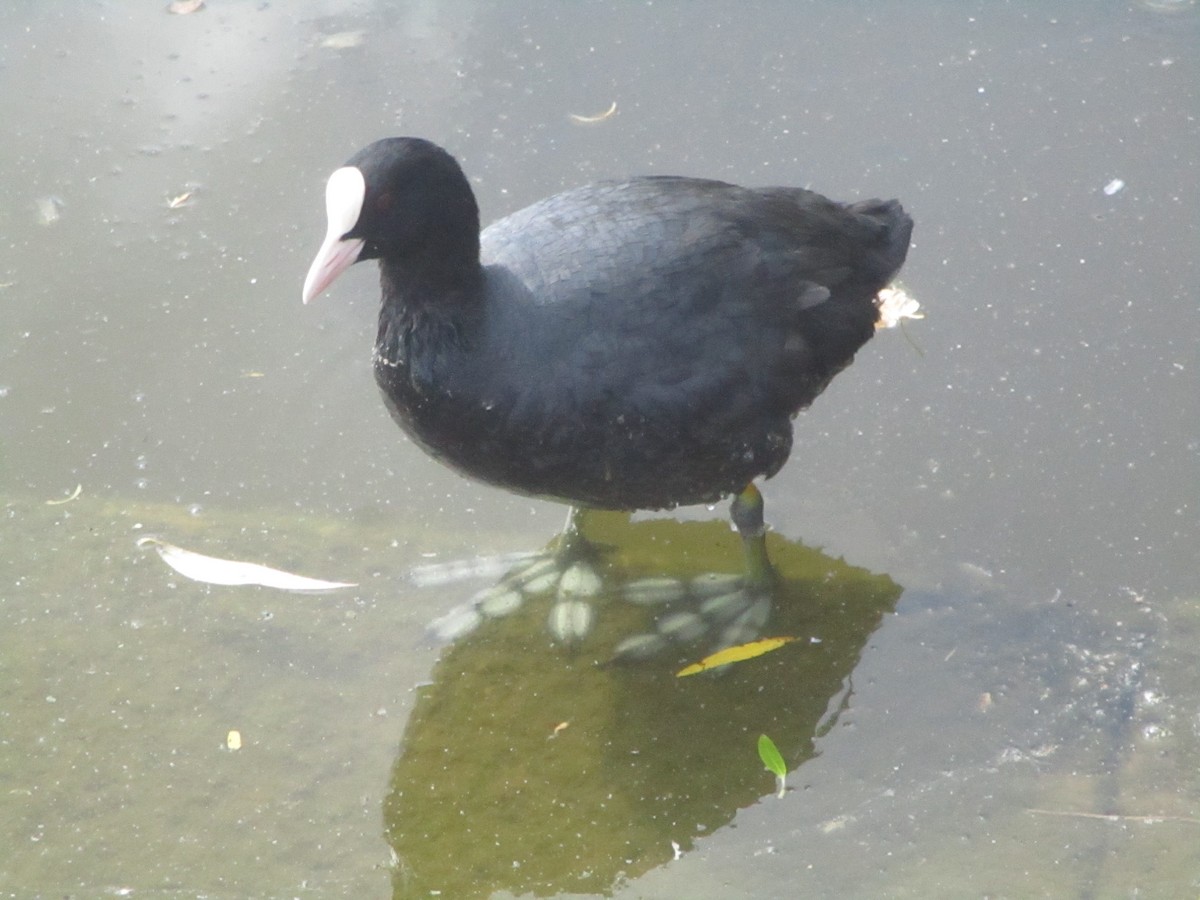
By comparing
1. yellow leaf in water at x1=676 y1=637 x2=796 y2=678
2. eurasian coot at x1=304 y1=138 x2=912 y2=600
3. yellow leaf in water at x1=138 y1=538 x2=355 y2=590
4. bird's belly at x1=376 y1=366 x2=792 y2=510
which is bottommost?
yellow leaf in water at x1=138 y1=538 x2=355 y2=590

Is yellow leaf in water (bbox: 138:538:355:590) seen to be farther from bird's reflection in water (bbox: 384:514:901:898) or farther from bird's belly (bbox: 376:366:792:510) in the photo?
bird's belly (bbox: 376:366:792:510)

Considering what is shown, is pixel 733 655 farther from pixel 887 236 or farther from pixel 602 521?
pixel 887 236

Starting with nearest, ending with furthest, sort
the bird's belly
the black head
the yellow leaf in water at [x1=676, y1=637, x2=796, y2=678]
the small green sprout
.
A: 1. the black head
2. the bird's belly
3. the small green sprout
4. the yellow leaf in water at [x1=676, y1=637, x2=796, y2=678]

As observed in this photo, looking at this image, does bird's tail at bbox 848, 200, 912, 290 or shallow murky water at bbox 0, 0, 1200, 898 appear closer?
shallow murky water at bbox 0, 0, 1200, 898

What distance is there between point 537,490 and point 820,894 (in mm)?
1030

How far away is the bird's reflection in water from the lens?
2.79 metres

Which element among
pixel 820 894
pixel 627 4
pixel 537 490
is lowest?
pixel 820 894

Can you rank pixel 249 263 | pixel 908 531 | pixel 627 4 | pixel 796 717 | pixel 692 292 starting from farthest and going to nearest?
pixel 627 4, pixel 249 263, pixel 908 531, pixel 796 717, pixel 692 292

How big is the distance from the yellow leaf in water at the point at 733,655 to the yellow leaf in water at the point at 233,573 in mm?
887

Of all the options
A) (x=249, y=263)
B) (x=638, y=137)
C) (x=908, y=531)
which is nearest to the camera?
(x=908, y=531)

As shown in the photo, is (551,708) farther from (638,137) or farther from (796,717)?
(638,137)

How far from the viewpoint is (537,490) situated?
2.92 metres

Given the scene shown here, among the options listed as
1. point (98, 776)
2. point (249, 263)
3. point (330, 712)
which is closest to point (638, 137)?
point (249, 263)

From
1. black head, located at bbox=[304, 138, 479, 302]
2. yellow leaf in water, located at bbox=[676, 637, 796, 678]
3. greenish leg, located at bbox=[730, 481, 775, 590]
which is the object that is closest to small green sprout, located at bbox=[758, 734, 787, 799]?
yellow leaf in water, located at bbox=[676, 637, 796, 678]
